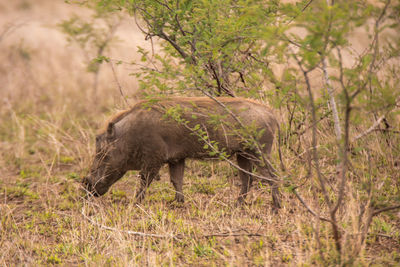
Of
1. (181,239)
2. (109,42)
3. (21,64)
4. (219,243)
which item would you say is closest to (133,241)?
(181,239)

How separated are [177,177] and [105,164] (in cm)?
92

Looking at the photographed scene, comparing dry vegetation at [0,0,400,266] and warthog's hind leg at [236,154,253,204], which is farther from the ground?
warthog's hind leg at [236,154,253,204]

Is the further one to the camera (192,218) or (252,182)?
(252,182)

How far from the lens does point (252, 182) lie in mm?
5324

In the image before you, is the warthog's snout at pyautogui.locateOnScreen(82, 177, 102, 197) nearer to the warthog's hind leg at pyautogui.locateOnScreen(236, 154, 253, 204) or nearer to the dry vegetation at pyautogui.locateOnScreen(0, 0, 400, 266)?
the dry vegetation at pyautogui.locateOnScreen(0, 0, 400, 266)

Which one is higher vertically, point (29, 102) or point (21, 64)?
point (21, 64)

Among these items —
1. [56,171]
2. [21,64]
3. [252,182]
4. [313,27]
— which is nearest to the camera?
[313,27]

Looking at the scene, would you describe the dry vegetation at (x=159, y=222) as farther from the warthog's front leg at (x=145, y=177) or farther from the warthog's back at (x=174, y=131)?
the warthog's back at (x=174, y=131)

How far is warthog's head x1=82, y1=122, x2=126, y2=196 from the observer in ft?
17.6

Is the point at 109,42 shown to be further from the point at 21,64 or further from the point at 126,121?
the point at 126,121

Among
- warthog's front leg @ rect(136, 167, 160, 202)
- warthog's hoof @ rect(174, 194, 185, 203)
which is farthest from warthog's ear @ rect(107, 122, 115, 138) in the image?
Result: warthog's hoof @ rect(174, 194, 185, 203)

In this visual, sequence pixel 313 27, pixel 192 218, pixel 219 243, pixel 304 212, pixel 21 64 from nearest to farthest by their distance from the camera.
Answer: pixel 313 27
pixel 219 243
pixel 304 212
pixel 192 218
pixel 21 64

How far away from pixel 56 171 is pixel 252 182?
3.49 meters

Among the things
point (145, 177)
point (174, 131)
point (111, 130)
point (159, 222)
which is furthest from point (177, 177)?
point (159, 222)
